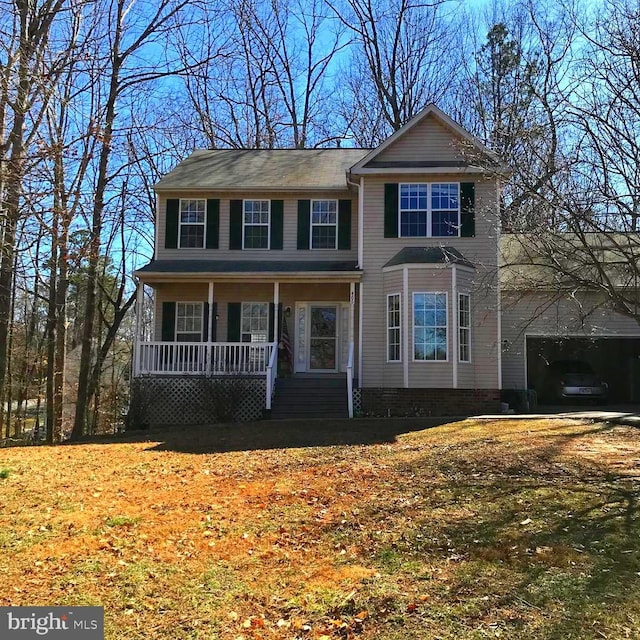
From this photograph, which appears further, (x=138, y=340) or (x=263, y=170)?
(x=263, y=170)

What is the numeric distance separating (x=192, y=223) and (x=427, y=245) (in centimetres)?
691

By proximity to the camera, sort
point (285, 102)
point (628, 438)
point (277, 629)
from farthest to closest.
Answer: point (285, 102) → point (628, 438) → point (277, 629)

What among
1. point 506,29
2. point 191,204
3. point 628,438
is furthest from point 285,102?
point 628,438

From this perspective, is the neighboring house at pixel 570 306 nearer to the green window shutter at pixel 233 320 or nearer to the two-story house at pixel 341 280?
the two-story house at pixel 341 280

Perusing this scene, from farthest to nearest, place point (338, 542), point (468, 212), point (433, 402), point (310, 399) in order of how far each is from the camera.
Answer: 1. point (468, 212)
2. point (310, 399)
3. point (433, 402)
4. point (338, 542)

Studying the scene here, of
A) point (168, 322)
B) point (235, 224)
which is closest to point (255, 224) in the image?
point (235, 224)

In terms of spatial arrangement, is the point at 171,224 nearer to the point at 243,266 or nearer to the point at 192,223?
the point at 192,223

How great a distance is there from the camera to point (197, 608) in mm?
4133

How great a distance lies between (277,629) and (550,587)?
202cm

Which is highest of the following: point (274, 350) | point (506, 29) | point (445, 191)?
point (506, 29)

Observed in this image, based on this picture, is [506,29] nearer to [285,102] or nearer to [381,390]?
[285,102]

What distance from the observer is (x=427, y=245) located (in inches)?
622

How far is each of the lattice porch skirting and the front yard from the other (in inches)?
214

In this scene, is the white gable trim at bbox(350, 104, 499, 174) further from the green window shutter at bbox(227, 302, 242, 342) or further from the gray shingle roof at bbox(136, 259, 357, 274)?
the green window shutter at bbox(227, 302, 242, 342)
